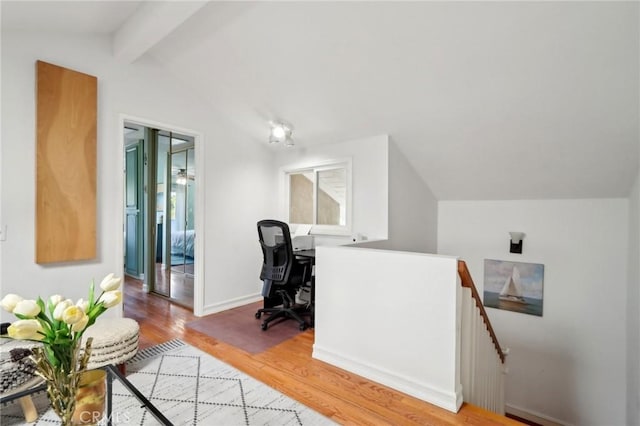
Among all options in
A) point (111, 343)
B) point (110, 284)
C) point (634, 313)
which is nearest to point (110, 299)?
point (110, 284)

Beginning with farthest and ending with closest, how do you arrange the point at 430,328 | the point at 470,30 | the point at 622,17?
1. the point at 470,30
2. the point at 430,328
3. the point at 622,17

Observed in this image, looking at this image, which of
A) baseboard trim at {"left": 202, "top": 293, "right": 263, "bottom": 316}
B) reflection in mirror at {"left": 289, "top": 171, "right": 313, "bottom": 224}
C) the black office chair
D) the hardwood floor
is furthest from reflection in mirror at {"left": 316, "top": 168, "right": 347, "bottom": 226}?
the hardwood floor

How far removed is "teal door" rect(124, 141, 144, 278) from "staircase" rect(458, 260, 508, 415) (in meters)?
4.76

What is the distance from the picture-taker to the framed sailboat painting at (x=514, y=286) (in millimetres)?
3643

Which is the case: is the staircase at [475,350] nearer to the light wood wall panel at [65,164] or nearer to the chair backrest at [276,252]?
the chair backrest at [276,252]

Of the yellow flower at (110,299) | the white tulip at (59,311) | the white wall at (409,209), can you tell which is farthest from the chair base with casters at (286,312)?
the white tulip at (59,311)

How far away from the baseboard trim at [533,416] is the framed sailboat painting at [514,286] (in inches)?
43.8

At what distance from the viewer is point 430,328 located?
197cm

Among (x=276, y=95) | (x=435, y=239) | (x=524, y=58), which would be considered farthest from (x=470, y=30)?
(x=435, y=239)

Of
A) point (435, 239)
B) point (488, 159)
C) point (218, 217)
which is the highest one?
point (488, 159)

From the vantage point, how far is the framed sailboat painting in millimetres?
3643

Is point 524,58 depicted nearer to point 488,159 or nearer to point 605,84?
point 605,84

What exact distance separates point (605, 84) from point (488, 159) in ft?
3.75

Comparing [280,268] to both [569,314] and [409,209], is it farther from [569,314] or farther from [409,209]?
[569,314]
